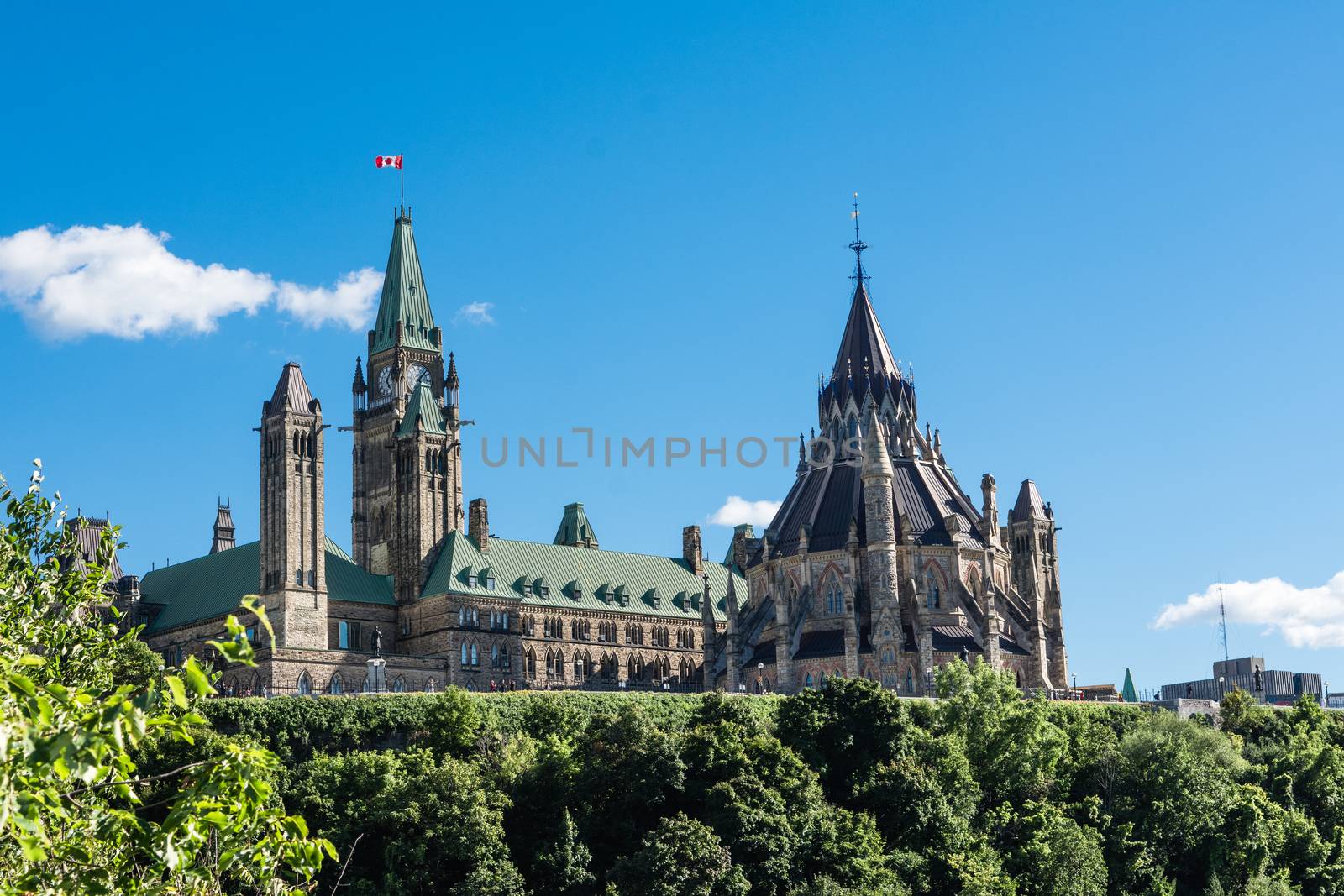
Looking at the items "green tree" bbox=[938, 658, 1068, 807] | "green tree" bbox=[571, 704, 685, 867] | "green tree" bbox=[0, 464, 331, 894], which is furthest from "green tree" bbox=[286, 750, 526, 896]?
"green tree" bbox=[0, 464, 331, 894]

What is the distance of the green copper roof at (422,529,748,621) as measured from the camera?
14150cm

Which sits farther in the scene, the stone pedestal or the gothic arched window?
the gothic arched window

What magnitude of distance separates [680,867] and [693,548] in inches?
3523

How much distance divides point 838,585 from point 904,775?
40.7 metres

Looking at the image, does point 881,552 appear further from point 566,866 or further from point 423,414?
point 566,866

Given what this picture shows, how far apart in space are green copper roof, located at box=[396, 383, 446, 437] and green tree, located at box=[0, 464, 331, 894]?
113731 millimetres

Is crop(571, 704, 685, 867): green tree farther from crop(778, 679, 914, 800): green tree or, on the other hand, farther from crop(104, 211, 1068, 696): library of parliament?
crop(104, 211, 1068, 696): library of parliament

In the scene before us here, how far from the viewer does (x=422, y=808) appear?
8144cm

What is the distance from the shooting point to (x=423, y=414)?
484 ft

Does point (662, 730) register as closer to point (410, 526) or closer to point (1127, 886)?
point (1127, 886)

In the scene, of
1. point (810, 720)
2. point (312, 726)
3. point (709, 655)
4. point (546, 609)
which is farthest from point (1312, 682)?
point (312, 726)

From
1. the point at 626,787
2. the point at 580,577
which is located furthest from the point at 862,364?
the point at 626,787

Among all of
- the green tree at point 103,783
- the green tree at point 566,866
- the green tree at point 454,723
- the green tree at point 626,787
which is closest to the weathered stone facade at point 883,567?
the green tree at point 454,723

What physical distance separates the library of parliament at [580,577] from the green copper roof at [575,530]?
933cm
